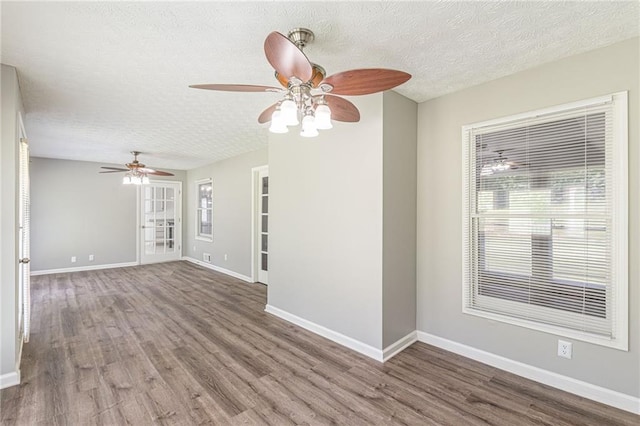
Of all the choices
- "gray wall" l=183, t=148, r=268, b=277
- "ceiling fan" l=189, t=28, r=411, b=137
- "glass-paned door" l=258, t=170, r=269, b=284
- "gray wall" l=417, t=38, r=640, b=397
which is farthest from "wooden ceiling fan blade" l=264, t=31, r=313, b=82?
"glass-paned door" l=258, t=170, r=269, b=284

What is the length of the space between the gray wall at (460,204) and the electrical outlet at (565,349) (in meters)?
0.03

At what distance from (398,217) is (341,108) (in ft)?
4.17

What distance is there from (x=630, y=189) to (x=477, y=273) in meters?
1.21

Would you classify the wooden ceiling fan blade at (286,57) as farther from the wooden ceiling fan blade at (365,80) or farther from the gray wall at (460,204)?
the gray wall at (460,204)

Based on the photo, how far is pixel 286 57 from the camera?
1.37 m

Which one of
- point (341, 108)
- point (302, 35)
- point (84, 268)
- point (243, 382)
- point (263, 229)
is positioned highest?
point (302, 35)

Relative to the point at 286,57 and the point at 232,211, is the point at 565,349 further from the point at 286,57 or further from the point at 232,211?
the point at 232,211

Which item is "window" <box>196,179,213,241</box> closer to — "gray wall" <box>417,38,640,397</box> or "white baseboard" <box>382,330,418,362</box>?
"white baseboard" <box>382,330,418,362</box>

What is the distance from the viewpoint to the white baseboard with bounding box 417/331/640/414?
78.1 inches

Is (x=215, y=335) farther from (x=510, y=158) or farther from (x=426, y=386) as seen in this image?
(x=510, y=158)

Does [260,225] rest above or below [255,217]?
below

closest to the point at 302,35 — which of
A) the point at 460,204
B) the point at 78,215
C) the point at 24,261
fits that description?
the point at 460,204

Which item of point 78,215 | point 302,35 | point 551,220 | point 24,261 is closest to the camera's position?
point 302,35

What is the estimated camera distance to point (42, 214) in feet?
19.4
